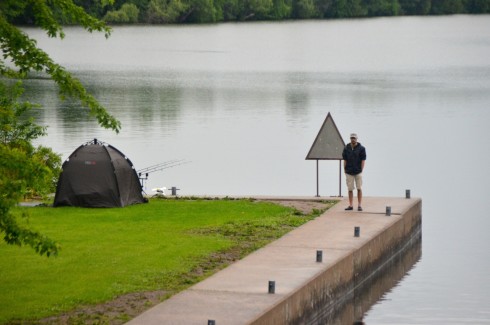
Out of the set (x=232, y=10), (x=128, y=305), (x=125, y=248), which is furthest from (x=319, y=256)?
(x=232, y=10)

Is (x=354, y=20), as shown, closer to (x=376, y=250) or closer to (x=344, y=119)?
(x=344, y=119)

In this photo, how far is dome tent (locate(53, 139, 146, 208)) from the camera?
1077 inches

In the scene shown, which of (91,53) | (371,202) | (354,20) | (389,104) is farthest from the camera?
(354,20)

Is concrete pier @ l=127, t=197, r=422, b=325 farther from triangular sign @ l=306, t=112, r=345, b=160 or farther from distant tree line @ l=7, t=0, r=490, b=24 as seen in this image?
distant tree line @ l=7, t=0, r=490, b=24

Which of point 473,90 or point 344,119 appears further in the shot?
point 473,90

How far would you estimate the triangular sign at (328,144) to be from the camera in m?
29.5

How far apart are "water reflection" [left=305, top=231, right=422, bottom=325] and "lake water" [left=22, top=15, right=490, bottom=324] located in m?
0.19


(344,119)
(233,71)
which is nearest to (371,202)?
(344,119)

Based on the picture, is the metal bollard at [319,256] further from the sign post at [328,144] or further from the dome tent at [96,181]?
the sign post at [328,144]

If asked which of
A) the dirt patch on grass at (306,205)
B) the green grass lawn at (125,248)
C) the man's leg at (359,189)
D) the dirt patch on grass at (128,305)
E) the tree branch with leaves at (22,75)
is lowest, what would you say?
the dirt patch on grass at (128,305)

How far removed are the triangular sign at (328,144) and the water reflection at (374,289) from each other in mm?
2578

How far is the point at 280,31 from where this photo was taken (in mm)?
160000

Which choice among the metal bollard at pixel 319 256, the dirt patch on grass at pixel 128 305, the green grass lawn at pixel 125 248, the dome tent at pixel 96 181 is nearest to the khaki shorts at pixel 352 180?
the green grass lawn at pixel 125 248

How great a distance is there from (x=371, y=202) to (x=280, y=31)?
132539 mm
